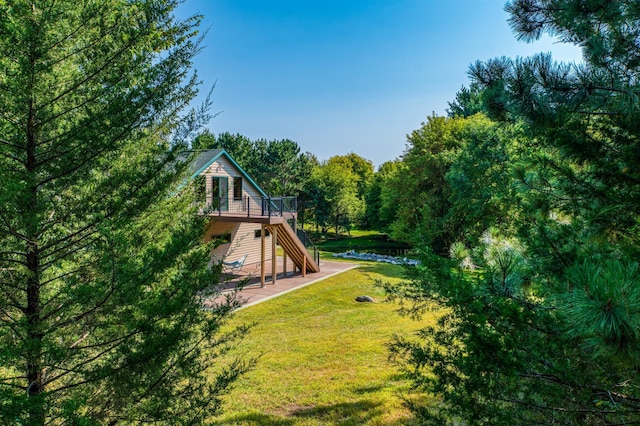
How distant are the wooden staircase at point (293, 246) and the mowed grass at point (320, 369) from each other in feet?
11.1

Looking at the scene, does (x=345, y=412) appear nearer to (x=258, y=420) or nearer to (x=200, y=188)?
(x=258, y=420)

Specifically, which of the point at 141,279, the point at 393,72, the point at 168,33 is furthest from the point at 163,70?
the point at 393,72

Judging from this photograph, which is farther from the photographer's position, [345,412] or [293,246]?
[293,246]

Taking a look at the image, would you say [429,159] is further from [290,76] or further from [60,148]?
[60,148]

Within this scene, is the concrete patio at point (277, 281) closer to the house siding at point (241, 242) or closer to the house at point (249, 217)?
the house at point (249, 217)

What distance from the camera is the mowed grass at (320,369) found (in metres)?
4.60

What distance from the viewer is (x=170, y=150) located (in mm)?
3438

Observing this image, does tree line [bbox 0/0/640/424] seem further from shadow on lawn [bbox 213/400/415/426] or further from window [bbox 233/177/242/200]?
window [bbox 233/177/242/200]

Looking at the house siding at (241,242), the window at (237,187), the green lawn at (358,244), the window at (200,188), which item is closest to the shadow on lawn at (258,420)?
the window at (200,188)

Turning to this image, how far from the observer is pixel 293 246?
14555mm

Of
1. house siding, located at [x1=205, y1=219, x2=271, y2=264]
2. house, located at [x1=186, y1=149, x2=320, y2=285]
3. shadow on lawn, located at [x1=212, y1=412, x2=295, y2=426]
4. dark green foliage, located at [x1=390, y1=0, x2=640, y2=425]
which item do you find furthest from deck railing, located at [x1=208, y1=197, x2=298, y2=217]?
dark green foliage, located at [x1=390, y1=0, x2=640, y2=425]

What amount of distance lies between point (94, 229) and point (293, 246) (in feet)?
38.6

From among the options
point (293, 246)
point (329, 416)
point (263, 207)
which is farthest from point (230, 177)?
point (329, 416)

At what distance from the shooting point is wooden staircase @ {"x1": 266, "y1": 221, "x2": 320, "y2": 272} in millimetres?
13351
